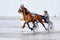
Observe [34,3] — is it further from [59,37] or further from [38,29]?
[59,37]

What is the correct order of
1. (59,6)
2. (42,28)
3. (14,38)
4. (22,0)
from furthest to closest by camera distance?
(59,6), (22,0), (42,28), (14,38)

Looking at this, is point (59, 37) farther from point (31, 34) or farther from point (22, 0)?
point (22, 0)

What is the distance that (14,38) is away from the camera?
5758mm

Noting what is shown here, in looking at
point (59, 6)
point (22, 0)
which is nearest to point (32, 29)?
point (22, 0)

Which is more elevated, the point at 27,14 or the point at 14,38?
the point at 27,14

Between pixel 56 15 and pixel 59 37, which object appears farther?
pixel 56 15

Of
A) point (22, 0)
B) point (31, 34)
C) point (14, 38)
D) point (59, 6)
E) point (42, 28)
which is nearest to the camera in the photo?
point (14, 38)

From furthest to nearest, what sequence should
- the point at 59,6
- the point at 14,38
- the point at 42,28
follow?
the point at 59,6 < the point at 42,28 < the point at 14,38

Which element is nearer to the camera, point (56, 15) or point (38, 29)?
point (38, 29)

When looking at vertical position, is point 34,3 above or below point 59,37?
above

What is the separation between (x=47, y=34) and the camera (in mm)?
6258

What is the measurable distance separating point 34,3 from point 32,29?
12.6ft

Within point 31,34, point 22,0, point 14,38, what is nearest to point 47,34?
point 31,34

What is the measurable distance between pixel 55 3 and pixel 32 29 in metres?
3.81
